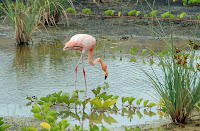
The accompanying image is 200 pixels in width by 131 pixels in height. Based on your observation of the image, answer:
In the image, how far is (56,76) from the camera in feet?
17.9

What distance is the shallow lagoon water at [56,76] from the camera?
4.22 meters

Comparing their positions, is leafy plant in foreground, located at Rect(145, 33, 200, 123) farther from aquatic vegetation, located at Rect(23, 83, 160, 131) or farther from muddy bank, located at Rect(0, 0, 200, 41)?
muddy bank, located at Rect(0, 0, 200, 41)

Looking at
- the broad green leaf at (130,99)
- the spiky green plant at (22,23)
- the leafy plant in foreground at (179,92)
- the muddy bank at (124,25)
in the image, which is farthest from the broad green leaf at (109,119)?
the muddy bank at (124,25)

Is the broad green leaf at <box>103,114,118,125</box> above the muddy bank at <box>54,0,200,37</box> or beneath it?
beneath

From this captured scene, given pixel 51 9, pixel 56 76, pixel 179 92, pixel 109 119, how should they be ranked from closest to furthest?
pixel 179 92
pixel 109 119
pixel 56 76
pixel 51 9

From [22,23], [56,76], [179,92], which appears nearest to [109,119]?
[179,92]

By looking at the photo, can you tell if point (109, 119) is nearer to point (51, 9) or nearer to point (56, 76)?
point (56, 76)

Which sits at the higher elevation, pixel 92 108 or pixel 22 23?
pixel 22 23

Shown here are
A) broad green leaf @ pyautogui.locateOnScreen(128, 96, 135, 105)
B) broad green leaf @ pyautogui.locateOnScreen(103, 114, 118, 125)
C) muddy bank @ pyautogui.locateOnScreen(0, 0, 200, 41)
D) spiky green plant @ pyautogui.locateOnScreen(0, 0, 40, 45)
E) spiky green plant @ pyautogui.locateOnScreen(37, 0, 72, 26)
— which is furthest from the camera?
muddy bank @ pyautogui.locateOnScreen(0, 0, 200, 41)

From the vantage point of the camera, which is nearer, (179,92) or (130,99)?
(179,92)

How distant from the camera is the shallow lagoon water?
4223mm

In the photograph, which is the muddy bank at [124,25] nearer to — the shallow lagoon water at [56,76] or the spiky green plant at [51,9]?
the spiky green plant at [51,9]

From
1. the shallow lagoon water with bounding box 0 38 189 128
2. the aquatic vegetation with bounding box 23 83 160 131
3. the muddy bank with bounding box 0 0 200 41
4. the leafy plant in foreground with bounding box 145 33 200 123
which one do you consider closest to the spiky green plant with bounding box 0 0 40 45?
the shallow lagoon water with bounding box 0 38 189 128

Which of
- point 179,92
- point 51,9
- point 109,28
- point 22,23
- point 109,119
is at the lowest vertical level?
point 109,119
